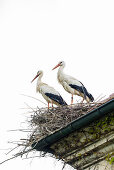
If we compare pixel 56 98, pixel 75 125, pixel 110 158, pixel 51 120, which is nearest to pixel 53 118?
pixel 51 120

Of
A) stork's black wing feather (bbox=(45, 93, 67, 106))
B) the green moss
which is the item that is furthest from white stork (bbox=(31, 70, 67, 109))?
the green moss

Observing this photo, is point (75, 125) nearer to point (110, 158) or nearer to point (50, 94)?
point (110, 158)

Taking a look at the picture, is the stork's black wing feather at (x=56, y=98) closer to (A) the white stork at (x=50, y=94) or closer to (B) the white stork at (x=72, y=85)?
(A) the white stork at (x=50, y=94)

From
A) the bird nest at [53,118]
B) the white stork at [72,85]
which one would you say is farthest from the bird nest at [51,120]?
the white stork at [72,85]

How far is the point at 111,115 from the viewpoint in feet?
15.0

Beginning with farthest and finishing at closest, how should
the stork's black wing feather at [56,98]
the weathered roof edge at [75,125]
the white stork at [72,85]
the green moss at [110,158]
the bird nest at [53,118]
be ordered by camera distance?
1. the stork's black wing feather at [56,98]
2. the white stork at [72,85]
3. the bird nest at [53,118]
4. the weathered roof edge at [75,125]
5. the green moss at [110,158]

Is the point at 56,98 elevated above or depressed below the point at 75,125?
above

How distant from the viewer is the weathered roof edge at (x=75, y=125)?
176 inches

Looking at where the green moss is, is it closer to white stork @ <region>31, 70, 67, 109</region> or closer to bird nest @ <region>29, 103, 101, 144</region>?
bird nest @ <region>29, 103, 101, 144</region>

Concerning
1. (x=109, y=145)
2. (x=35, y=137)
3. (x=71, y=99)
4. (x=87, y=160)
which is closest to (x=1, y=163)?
(x=35, y=137)

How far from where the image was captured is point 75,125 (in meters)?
4.69

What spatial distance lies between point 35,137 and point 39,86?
486 centimetres

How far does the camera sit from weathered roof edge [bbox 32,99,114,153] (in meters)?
4.46

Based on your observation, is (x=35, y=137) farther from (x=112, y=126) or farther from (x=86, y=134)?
(x=112, y=126)
